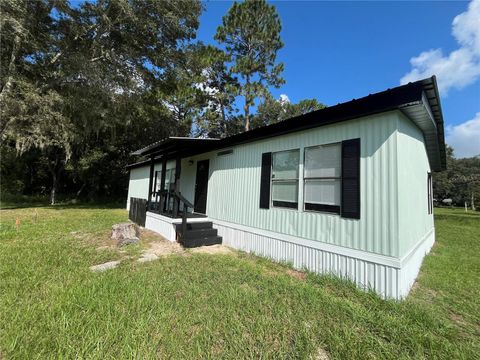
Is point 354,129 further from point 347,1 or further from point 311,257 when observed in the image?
point 347,1

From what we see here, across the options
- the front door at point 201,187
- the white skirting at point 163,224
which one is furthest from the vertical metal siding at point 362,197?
the front door at point 201,187

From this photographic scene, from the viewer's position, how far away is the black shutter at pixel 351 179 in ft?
12.4

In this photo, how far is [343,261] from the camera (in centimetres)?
388

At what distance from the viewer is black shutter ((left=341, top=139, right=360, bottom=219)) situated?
3.78m

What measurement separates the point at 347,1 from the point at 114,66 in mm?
10706

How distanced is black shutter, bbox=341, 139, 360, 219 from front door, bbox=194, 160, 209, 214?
16.2 feet

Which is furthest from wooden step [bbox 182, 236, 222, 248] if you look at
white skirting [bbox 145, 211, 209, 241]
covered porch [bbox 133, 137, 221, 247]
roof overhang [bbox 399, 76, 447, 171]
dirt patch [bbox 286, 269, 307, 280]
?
roof overhang [bbox 399, 76, 447, 171]

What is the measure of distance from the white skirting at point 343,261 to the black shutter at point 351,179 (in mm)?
642

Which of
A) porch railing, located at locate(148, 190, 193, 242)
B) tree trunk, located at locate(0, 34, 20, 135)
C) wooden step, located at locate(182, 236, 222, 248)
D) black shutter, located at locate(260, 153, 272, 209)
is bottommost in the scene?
wooden step, located at locate(182, 236, 222, 248)

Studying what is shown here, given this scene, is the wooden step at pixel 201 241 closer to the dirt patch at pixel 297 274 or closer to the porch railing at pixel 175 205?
the porch railing at pixel 175 205

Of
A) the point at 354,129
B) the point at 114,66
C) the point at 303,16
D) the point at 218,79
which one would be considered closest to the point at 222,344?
the point at 354,129

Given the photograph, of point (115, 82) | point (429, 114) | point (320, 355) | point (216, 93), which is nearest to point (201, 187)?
point (429, 114)

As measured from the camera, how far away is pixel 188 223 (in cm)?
664

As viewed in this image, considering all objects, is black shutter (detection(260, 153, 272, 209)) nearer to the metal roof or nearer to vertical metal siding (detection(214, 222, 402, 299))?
the metal roof
